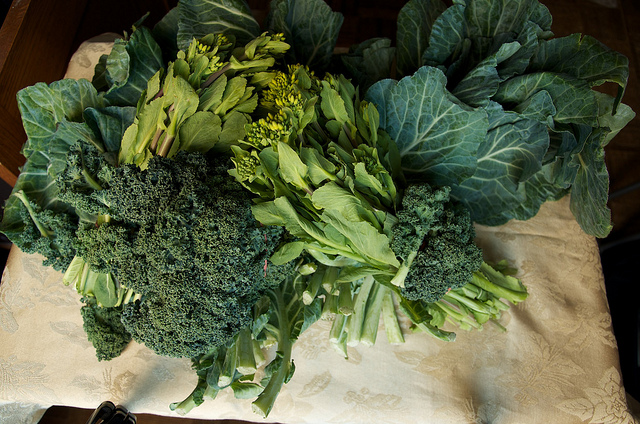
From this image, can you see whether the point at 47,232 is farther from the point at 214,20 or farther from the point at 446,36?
the point at 446,36

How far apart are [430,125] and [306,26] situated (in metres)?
0.37

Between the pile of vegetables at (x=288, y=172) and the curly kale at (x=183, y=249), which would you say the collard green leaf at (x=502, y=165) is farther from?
the curly kale at (x=183, y=249)

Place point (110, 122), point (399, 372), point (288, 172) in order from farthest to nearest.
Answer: point (399, 372), point (110, 122), point (288, 172)

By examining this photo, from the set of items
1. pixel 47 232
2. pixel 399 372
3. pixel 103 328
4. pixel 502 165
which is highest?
pixel 502 165

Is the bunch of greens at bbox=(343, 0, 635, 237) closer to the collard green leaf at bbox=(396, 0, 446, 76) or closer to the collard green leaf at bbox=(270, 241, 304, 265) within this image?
the collard green leaf at bbox=(396, 0, 446, 76)

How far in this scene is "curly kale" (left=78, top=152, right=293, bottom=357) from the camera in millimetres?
783

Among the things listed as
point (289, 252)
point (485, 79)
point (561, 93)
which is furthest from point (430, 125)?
point (289, 252)

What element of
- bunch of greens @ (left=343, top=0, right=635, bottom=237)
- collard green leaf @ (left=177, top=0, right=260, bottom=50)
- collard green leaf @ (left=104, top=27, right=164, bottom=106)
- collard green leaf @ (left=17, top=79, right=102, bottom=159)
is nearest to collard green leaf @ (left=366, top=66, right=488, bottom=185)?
bunch of greens @ (left=343, top=0, right=635, bottom=237)

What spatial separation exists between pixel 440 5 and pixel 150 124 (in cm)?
66

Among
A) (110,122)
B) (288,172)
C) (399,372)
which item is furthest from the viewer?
(399,372)

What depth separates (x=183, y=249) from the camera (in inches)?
30.9

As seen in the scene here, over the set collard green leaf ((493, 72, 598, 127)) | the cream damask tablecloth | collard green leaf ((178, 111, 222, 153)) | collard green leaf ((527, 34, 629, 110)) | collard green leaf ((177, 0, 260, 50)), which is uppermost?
collard green leaf ((177, 0, 260, 50))

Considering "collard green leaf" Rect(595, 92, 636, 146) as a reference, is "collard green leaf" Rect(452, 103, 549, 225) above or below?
below

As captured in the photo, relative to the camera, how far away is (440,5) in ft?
3.20
